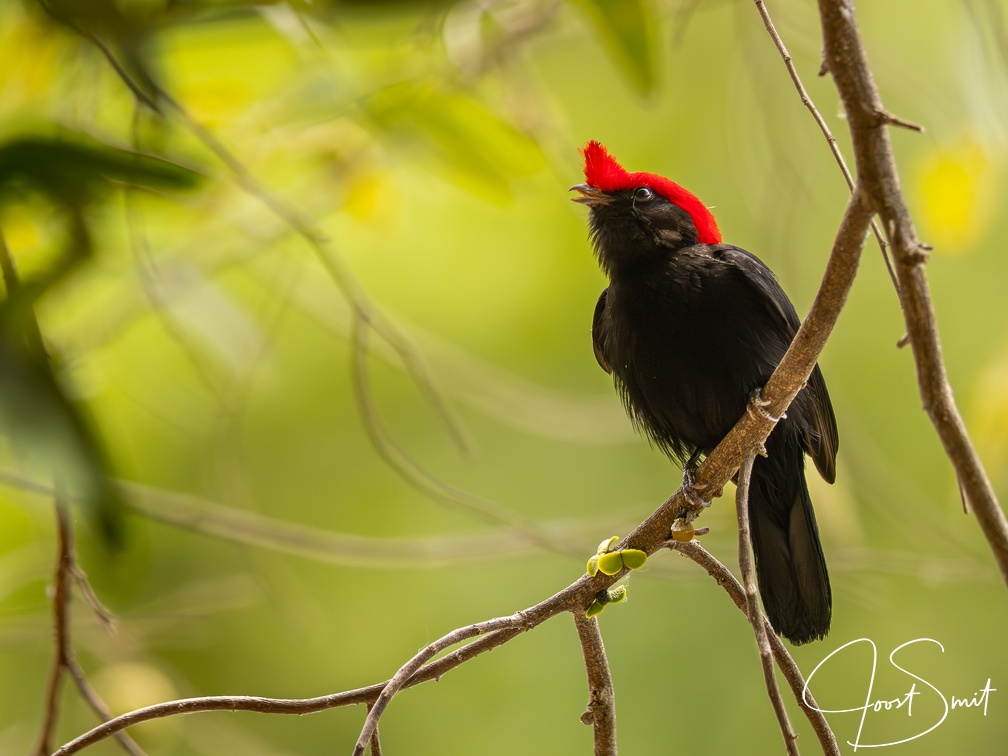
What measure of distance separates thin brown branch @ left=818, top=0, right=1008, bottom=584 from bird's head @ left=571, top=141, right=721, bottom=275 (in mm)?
1260

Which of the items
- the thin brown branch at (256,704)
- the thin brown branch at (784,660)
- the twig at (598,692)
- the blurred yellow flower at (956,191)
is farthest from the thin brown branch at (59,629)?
the blurred yellow flower at (956,191)

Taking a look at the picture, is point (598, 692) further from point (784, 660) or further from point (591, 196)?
point (591, 196)

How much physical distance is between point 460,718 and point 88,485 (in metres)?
3.94

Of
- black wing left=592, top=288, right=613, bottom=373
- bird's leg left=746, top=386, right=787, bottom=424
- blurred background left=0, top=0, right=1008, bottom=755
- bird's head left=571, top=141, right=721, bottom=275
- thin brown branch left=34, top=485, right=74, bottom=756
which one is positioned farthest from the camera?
black wing left=592, top=288, right=613, bottom=373

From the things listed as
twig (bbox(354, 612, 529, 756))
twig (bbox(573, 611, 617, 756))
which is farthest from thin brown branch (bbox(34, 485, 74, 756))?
twig (bbox(573, 611, 617, 756))

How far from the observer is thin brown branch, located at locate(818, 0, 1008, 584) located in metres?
0.79

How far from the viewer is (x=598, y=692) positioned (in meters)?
1.41

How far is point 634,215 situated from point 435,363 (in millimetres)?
1215

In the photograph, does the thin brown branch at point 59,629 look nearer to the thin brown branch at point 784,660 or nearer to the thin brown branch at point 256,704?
the thin brown branch at point 256,704

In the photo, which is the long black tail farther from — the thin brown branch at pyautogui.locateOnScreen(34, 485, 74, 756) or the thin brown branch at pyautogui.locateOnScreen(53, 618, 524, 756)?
the thin brown branch at pyautogui.locateOnScreen(34, 485, 74, 756)

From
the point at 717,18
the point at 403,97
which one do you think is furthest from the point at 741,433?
the point at 717,18

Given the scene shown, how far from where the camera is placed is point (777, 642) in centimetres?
138

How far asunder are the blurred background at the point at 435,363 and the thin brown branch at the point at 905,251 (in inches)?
24.9

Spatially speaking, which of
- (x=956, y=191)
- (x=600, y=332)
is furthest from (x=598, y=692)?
(x=956, y=191)
